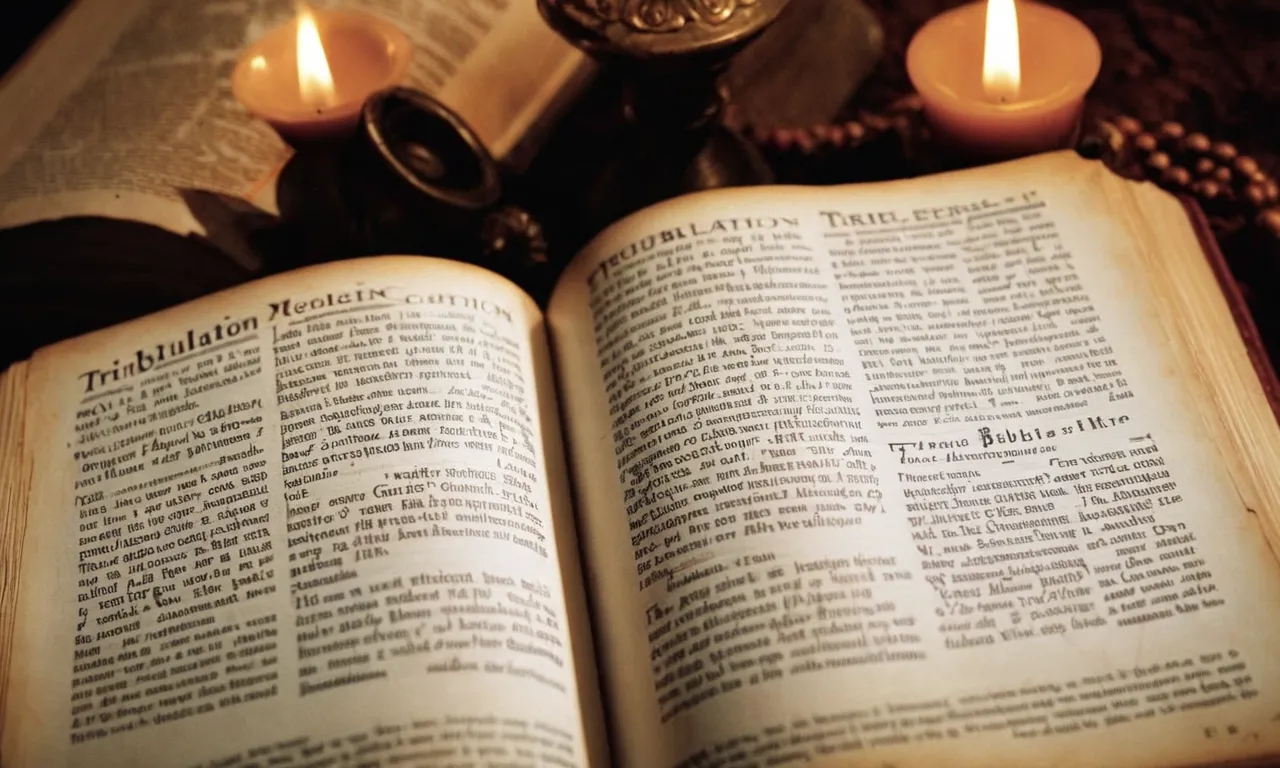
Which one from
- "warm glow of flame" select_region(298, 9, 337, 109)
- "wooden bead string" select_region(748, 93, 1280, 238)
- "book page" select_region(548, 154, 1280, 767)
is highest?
"warm glow of flame" select_region(298, 9, 337, 109)

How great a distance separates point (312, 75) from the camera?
2.51 ft

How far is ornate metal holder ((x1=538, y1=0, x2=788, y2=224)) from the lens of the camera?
0.61 meters

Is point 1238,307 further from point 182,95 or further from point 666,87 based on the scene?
point 182,95

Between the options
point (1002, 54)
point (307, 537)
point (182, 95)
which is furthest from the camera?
point (182, 95)

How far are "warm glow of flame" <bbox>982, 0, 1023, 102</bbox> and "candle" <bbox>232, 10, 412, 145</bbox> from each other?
1.37ft

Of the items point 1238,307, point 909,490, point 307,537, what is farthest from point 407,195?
point 1238,307

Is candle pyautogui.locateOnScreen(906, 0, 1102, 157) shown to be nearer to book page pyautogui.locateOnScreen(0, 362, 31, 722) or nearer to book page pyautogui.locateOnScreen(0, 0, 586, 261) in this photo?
book page pyautogui.locateOnScreen(0, 0, 586, 261)

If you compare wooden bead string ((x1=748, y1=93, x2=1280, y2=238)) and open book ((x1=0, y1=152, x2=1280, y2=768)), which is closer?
open book ((x1=0, y1=152, x2=1280, y2=768))

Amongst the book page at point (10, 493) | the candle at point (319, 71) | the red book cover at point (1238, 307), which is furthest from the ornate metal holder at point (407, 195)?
the red book cover at point (1238, 307)

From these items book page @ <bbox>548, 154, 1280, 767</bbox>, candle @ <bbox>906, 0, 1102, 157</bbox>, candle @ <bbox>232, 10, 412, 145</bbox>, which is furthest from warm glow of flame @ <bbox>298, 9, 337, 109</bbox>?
candle @ <bbox>906, 0, 1102, 157</bbox>

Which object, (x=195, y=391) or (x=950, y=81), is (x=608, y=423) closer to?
(x=195, y=391)

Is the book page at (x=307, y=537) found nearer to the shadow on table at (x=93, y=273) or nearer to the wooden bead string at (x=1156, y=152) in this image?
the shadow on table at (x=93, y=273)

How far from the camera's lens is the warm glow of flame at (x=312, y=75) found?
766 millimetres

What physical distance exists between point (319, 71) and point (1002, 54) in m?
0.48
